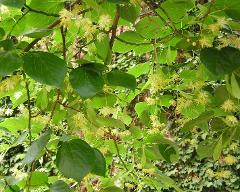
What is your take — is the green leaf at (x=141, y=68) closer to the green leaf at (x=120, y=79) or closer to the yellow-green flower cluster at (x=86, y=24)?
the green leaf at (x=120, y=79)

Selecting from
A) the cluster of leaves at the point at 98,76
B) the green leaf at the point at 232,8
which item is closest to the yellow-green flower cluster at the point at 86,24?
the cluster of leaves at the point at 98,76

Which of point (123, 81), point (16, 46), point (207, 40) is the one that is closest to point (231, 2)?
point (207, 40)

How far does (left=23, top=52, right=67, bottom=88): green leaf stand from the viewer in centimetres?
54

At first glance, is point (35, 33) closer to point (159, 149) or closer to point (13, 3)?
point (13, 3)

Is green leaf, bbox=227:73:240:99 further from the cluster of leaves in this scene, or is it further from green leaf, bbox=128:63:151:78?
green leaf, bbox=128:63:151:78

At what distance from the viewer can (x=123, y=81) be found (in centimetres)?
72

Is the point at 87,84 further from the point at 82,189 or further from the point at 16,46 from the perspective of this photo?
the point at 82,189

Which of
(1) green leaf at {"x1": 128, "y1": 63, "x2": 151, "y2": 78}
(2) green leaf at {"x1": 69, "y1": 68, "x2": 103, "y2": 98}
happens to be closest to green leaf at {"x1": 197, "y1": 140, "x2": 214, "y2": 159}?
(1) green leaf at {"x1": 128, "y1": 63, "x2": 151, "y2": 78}

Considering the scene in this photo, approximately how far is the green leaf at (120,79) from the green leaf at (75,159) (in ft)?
0.46

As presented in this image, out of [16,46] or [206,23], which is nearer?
[16,46]

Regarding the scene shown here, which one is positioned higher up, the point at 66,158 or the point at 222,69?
the point at 222,69

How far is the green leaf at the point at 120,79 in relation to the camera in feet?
2.35

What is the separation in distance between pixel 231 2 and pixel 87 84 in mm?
260

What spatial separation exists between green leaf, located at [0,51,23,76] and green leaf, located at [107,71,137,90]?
0.22 metres
